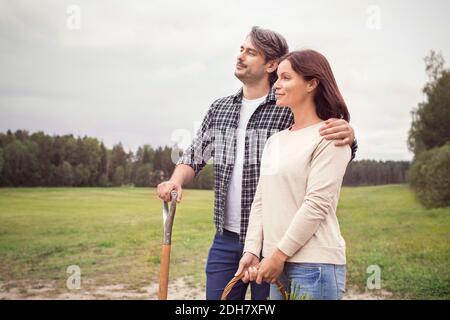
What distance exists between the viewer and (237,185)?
190 centimetres

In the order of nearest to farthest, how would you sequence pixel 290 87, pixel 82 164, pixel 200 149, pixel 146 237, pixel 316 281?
pixel 316 281 < pixel 290 87 < pixel 200 149 < pixel 82 164 < pixel 146 237

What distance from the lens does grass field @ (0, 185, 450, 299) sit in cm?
580

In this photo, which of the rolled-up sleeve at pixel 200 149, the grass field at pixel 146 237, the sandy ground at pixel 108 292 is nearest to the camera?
the rolled-up sleeve at pixel 200 149

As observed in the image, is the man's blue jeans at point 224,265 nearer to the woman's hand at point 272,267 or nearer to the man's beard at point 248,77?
the woman's hand at point 272,267

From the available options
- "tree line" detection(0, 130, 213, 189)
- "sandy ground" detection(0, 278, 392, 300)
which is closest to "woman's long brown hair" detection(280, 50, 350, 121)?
"sandy ground" detection(0, 278, 392, 300)

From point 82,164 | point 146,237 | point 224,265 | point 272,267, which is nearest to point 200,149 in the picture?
point 224,265

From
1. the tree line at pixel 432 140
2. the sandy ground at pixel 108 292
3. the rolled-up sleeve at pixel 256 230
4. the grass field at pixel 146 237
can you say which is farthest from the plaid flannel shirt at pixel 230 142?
the tree line at pixel 432 140

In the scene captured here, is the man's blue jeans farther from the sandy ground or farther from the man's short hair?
the sandy ground

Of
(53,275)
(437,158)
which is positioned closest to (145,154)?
(53,275)

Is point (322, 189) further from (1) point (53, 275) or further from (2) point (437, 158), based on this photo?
(2) point (437, 158)

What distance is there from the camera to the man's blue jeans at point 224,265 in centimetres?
190

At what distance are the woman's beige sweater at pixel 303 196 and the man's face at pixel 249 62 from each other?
443 mm

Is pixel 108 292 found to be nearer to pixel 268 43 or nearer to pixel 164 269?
pixel 164 269

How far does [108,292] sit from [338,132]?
4573 millimetres
